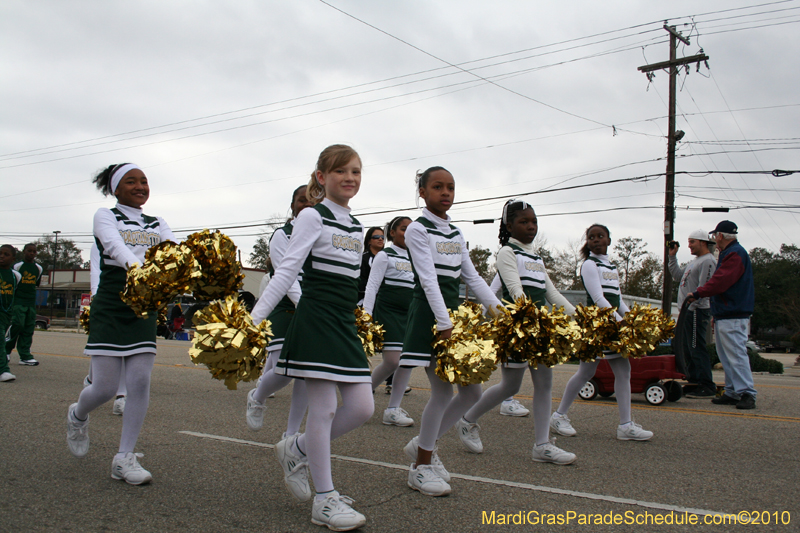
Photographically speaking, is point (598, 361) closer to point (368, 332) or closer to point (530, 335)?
point (530, 335)

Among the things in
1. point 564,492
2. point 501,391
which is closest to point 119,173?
point 501,391

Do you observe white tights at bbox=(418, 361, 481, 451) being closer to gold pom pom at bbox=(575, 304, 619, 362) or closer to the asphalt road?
the asphalt road

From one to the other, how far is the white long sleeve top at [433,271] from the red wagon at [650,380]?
3.83 m

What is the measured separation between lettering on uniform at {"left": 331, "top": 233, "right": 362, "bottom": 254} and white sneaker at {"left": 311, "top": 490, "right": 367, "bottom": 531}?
3.97ft

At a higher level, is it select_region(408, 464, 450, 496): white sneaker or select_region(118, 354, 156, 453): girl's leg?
select_region(118, 354, 156, 453): girl's leg

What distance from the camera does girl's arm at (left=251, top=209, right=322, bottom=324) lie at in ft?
9.53

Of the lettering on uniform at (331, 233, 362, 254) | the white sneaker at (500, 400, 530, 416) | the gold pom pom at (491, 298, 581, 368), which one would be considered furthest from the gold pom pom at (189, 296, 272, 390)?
the white sneaker at (500, 400, 530, 416)

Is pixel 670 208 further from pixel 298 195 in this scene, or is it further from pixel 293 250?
pixel 293 250

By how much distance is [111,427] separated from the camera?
17.6 feet

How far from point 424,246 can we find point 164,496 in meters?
2.06

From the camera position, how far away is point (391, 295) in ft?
21.3

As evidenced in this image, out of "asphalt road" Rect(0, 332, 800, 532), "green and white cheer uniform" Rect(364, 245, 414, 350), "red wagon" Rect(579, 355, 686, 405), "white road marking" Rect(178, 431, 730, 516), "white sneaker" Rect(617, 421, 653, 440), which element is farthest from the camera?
"red wagon" Rect(579, 355, 686, 405)

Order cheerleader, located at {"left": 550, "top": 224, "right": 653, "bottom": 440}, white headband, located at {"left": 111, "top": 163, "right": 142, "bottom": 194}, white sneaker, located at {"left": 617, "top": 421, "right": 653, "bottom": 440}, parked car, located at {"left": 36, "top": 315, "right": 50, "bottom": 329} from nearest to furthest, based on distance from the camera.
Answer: white headband, located at {"left": 111, "top": 163, "right": 142, "bottom": 194} < white sneaker, located at {"left": 617, "top": 421, "right": 653, "bottom": 440} < cheerleader, located at {"left": 550, "top": 224, "right": 653, "bottom": 440} < parked car, located at {"left": 36, "top": 315, "right": 50, "bottom": 329}

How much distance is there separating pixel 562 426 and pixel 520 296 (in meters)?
1.86
